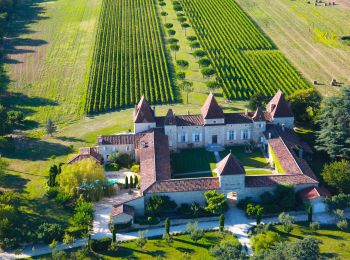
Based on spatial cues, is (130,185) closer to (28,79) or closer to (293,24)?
(28,79)

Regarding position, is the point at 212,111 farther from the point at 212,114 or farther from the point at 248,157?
the point at 248,157

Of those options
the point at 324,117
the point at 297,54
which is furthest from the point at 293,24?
the point at 324,117

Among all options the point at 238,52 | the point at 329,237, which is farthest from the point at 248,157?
the point at 238,52

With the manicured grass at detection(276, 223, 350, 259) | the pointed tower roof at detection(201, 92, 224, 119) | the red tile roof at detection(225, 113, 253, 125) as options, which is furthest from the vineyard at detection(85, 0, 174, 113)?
the manicured grass at detection(276, 223, 350, 259)

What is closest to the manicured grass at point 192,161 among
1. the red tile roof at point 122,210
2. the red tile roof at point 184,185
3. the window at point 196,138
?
the window at point 196,138

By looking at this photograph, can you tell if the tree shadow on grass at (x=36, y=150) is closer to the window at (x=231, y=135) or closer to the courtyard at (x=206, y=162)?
the courtyard at (x=206, y=162)

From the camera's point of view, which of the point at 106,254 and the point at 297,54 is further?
the point at 297,54
